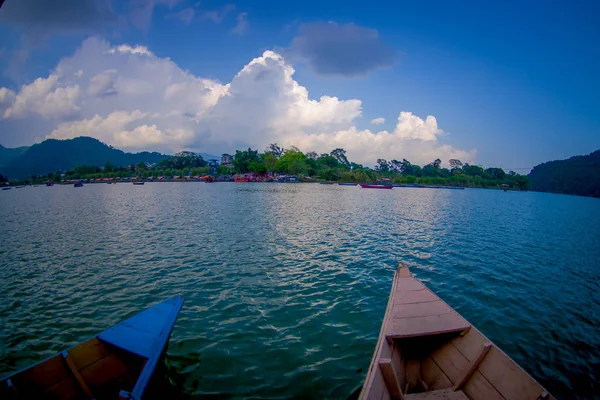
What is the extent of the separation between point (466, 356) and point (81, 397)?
7320mm

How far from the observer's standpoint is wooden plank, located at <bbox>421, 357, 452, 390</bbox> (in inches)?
213

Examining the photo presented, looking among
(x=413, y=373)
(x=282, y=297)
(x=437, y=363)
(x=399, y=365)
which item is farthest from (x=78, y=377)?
(x=437, y=363)

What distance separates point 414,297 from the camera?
7.64 metres

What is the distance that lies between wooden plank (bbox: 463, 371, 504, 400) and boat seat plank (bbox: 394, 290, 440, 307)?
231 cm

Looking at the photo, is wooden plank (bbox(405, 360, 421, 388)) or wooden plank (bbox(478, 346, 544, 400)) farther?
wooden plank (bbox(405, 360, 421, 388))

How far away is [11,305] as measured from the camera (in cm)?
1001

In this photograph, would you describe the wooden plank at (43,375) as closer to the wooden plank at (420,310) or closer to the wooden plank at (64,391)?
the wooden plank at (64,391)

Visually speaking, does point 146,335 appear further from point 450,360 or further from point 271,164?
point 271,164

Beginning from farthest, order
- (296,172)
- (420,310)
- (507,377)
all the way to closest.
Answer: (296,172)
(420,310)
(507,377)

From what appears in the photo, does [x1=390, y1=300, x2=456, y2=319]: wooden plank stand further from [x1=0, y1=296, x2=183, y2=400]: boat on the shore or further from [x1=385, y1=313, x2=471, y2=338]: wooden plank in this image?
[x1=0, y1=296, x2=183, y2=400]: boat on the shore

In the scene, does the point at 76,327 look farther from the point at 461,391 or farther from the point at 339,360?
the point at 461,391

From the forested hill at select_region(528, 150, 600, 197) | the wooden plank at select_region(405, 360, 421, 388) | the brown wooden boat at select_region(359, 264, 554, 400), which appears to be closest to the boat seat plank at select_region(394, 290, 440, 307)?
the brown wooden boat at select_region(359, 264, 554, 400)

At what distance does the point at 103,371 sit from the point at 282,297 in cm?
635

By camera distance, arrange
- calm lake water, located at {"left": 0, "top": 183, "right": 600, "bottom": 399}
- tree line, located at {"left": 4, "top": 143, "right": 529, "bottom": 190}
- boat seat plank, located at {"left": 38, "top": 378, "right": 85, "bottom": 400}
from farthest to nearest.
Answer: tree line, located at {"left": 4, "top": 143, "right": 529, "bottom": 190} → calm lake water, located at {"left": 0, "top": 183, "right": 600, "bottom": 399} → boat seat plank, located at {"left": 38, "top": 378, "right": 85, "bottom": 400}
